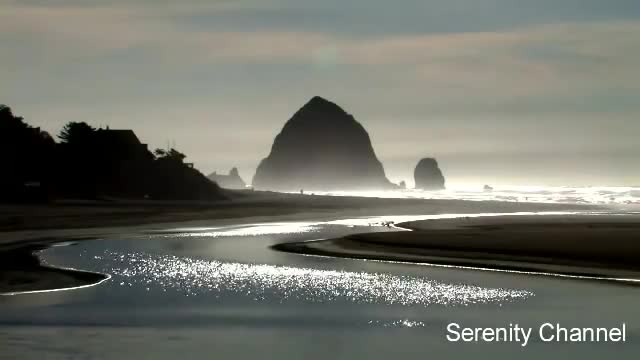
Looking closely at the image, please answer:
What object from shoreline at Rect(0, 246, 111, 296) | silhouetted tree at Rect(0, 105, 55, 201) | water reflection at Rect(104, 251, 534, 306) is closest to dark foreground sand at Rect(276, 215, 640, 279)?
water reflection at Rect(104, 251, 534, 306)

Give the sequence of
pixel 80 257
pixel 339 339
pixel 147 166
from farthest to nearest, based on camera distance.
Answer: pixel 147 166
pixel 80 257
pixel 339 339

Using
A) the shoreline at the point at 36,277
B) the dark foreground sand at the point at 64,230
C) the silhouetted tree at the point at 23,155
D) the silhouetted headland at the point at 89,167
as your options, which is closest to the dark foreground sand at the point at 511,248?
the dark foreground sand at the point at 64,230

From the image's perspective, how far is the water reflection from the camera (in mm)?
28719

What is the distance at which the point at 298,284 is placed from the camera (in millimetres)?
32188

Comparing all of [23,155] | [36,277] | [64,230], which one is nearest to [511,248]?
[36,277]

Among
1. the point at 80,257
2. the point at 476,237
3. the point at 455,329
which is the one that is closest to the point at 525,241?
the point at 476,237

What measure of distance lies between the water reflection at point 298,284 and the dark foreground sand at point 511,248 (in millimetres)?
7224

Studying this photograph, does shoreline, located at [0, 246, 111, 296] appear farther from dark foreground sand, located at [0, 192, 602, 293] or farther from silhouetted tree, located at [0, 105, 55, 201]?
silhouetted tree, located at [0, 105, 55, 201]

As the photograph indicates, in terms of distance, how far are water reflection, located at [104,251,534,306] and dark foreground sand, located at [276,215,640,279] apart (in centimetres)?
722

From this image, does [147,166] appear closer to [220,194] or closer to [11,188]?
[220,194]

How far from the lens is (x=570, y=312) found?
25562 millimetres

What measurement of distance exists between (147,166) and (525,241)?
96.5 metres

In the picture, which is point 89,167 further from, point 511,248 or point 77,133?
point 511,248

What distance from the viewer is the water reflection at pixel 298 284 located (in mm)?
28719
